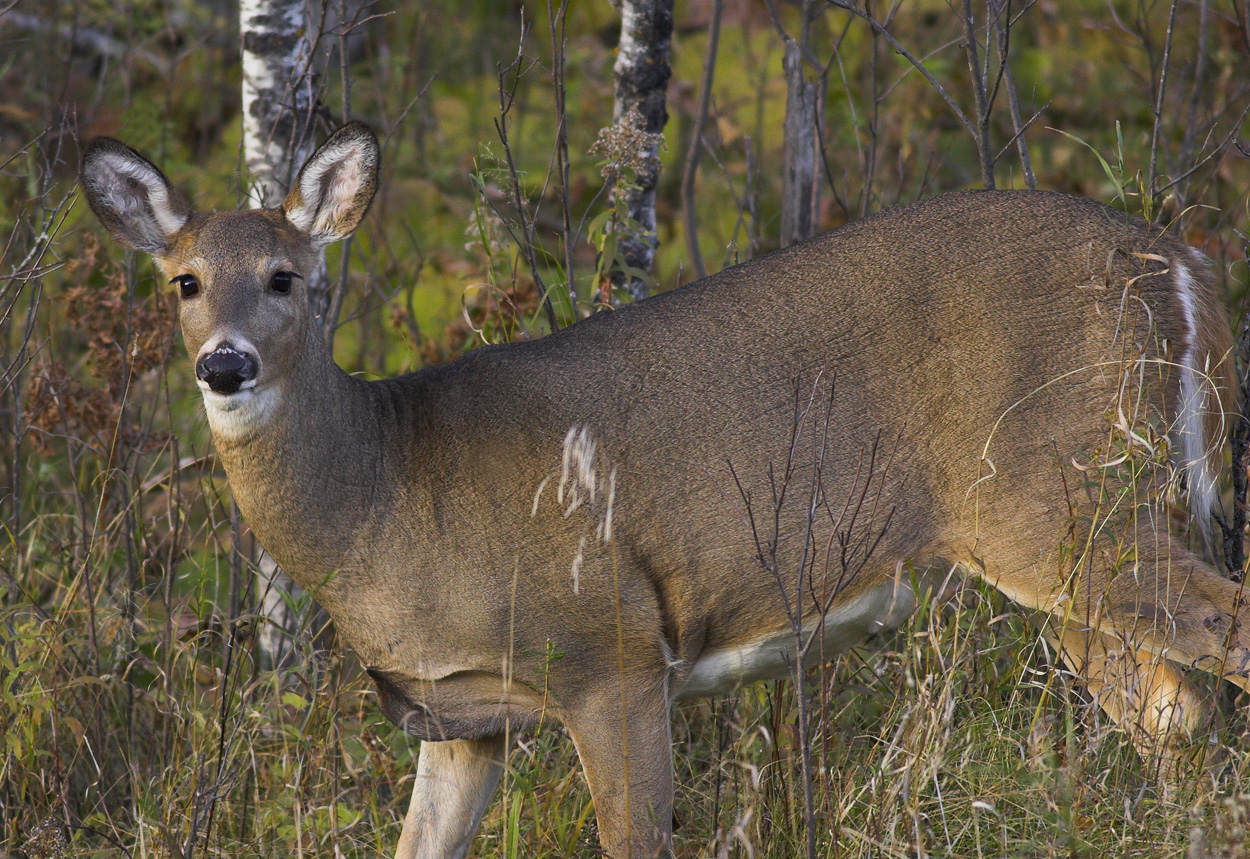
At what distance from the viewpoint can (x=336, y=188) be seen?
146 inches

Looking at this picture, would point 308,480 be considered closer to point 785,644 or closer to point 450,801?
point 450,801

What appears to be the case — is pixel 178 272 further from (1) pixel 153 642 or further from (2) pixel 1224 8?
(2) pixel 1224 8

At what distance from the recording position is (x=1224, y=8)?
9.55 meters

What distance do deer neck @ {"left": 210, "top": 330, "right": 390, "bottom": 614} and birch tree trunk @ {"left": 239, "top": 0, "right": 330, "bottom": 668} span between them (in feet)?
4.00


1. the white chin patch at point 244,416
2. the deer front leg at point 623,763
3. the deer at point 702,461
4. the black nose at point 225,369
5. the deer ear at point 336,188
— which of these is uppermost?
the deer ear at point 336,188

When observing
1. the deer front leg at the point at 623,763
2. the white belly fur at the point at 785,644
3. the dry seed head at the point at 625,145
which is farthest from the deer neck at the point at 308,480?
the dry seed head at the point at 625,145

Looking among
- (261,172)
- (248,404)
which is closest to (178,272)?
(248,404)

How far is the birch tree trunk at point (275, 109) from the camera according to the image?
4.68 m

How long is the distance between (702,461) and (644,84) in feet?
6.01

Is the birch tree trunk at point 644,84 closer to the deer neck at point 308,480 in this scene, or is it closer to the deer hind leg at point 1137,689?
the deer neck at point 308,480

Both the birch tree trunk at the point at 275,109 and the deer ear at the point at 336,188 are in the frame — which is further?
the birch tree trunk at the point at 275,109

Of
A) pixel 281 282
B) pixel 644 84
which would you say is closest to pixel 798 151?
pixel 644 84

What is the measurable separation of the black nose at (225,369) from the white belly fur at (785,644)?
1.34 m

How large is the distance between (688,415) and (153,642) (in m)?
2.10
